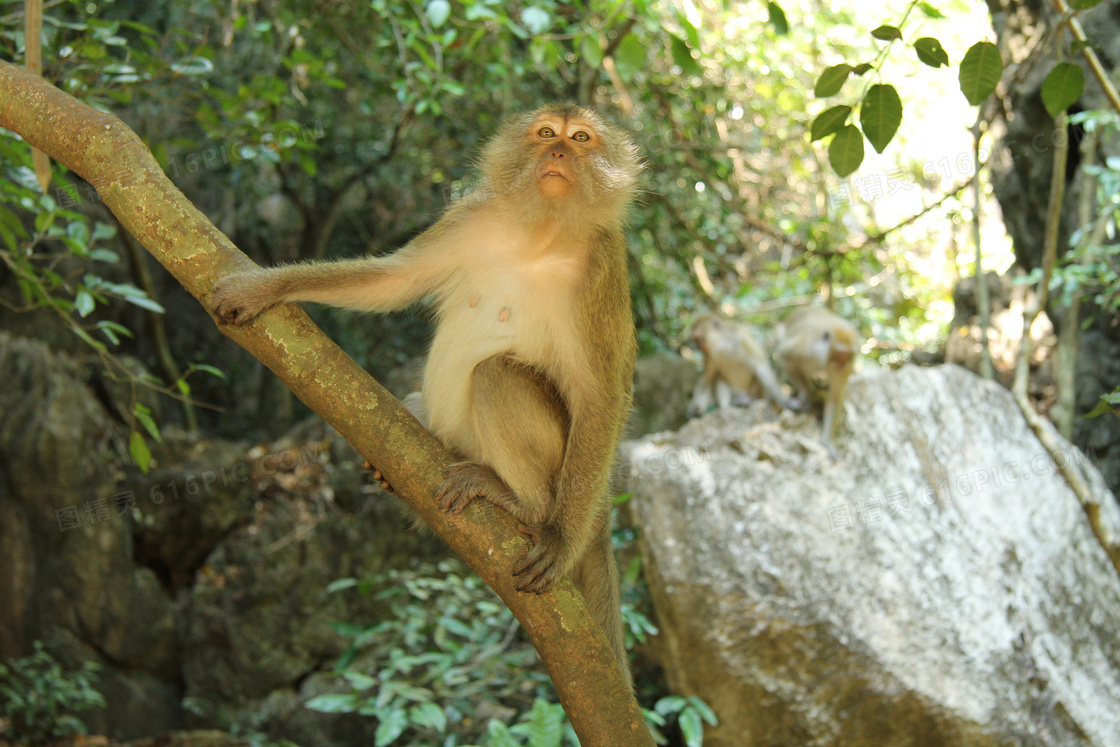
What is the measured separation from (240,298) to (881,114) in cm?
188

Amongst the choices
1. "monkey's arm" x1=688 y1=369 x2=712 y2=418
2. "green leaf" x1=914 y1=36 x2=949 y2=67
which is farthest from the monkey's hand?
"monkey's arm" x1=688 y1=369 x2=712 y2=418

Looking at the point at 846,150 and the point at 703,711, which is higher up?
the point at 846,150

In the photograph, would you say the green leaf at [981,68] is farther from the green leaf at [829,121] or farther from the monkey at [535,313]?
the monkey at [535,313]

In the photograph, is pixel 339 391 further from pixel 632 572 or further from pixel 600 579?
pixel 632 572

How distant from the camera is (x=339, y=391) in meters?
2.04

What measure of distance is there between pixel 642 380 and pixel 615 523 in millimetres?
3467

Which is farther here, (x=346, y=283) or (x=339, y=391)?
(x=346, y=283)

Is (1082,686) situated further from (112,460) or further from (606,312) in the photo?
(112,460)

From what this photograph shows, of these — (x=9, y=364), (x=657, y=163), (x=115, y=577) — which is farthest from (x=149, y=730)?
(x=657, y=163)

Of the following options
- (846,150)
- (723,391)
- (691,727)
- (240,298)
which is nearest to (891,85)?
(846,150)

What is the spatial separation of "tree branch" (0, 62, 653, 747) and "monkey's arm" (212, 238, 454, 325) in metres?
0.04

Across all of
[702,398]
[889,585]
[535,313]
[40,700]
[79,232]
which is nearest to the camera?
[535,313]

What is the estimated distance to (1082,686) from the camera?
4488 mm

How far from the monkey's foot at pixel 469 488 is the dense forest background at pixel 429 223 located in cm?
143
